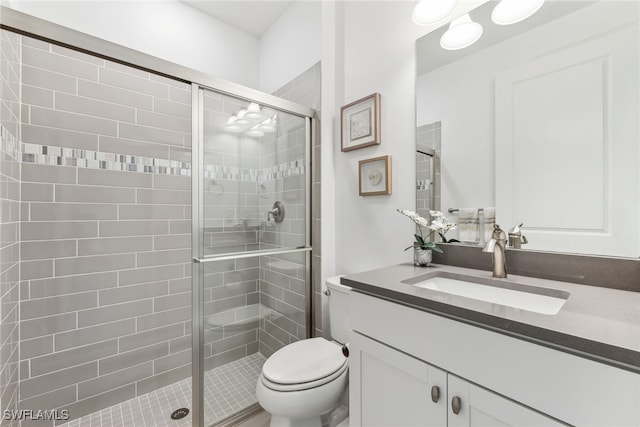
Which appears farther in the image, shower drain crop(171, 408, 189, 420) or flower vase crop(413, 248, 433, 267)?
shower drain crop(171, 408, 189, 420)

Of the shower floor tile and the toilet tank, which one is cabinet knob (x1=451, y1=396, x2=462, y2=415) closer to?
the toilet tank

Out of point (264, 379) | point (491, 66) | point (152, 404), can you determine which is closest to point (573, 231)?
point (491, 66)

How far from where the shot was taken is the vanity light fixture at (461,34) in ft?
3.94

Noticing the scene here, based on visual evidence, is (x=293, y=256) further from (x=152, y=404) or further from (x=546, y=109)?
(x=546, y=109)

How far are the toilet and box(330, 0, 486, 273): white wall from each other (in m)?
0.36

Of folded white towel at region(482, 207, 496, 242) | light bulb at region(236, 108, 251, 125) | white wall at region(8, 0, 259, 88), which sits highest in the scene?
white wall at region(8, 0, 259, 88)

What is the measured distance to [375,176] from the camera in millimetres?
1565

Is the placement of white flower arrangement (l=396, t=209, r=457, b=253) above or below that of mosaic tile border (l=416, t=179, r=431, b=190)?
below

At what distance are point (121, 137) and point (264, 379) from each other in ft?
5.68

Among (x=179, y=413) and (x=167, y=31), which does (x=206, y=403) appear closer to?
(x=179, y=413)

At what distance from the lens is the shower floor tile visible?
1465 millimetres

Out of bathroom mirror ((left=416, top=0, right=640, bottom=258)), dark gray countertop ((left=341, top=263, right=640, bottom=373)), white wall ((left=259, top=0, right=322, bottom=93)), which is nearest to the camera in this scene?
dark gray countertop ((left=341, top=263, right=640, bottom=373))

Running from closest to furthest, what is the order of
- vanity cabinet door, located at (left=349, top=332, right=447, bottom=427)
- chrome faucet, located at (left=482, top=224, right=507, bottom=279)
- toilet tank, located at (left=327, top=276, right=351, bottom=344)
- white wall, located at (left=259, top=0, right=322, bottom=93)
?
vanity cabinet door, located at (left=349, top=332, right=447, bottom=427), chrome faucet, located at (left=482, top=224, right=507, bottom=279), toilet tank, located at (left=327, top=276, right=351, bottom=344), white wall, located at (left=259, top=0, right=322, bottom=93)

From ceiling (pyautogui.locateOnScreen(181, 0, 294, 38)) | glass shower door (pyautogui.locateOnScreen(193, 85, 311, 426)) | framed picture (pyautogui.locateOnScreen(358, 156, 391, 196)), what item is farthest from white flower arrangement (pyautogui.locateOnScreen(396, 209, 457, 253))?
ceiling (pyautogui.locateOnScreen(181, 0, 294, 38))
